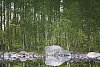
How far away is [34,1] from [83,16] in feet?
19.4

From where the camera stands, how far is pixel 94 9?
33.6 m

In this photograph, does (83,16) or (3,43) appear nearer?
(3,43)

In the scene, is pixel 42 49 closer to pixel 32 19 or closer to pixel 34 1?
pixel 32 19

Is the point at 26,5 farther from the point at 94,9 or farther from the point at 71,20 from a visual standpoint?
the point at 94,9

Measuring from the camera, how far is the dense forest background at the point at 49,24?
3033 cm

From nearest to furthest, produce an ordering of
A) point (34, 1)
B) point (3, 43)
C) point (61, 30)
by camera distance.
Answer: point (3, 43) → point (61, 30) → point (34, 1)

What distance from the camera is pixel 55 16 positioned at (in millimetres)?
34188

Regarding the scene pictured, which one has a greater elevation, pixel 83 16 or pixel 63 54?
pixel 83 16

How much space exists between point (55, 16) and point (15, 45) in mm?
7027

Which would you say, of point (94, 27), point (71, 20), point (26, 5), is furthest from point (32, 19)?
point (94, 27)

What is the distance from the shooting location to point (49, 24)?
33.3 m

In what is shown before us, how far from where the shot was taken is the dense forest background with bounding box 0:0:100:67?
3033 centimetres

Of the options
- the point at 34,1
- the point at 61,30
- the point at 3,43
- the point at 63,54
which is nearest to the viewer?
the point at 63,54

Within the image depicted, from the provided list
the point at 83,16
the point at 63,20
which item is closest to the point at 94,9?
the point at 83,16
